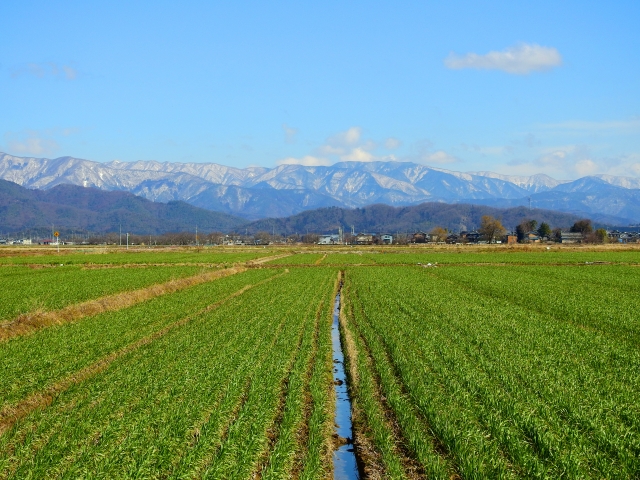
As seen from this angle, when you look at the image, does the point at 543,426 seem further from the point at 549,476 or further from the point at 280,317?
the point at 280,317

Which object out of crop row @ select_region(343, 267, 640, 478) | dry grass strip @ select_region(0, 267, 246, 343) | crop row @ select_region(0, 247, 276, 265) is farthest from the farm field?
crop row @ select_region(0, 247, 276, 265)

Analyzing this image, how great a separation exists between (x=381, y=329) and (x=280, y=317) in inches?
185

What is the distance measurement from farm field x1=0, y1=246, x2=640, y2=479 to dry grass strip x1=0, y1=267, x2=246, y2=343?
150mm

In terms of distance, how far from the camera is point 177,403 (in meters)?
11.0

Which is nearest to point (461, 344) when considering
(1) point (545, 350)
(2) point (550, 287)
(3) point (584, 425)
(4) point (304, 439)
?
(1) point (545, 350)

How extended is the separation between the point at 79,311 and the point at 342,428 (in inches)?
642

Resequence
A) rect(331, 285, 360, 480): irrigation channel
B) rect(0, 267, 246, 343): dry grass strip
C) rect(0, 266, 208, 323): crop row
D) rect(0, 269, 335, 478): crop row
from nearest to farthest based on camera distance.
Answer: rect(0, 269, 335, 478): crop row, rect(331, 285, 360, 480): irrigation channel, rect(0, 267, 246, 343): dry grass strip, rect(0, 266, 208, 323): crop row

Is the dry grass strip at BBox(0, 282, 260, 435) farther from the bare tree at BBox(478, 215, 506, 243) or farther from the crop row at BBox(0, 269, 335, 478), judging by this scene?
the bare tree at BBox(478, 215, 506, 243)

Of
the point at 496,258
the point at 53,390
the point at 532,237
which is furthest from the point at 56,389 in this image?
the point at 532,237

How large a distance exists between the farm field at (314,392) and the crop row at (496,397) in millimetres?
42

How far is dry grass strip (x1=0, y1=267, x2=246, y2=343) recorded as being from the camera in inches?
765

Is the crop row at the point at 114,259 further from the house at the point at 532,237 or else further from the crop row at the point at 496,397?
the house at the point at 532,237

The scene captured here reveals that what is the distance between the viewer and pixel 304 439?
968 centimetres

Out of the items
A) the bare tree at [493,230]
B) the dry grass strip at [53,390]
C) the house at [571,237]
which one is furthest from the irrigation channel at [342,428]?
the bare tree at [493,230]
